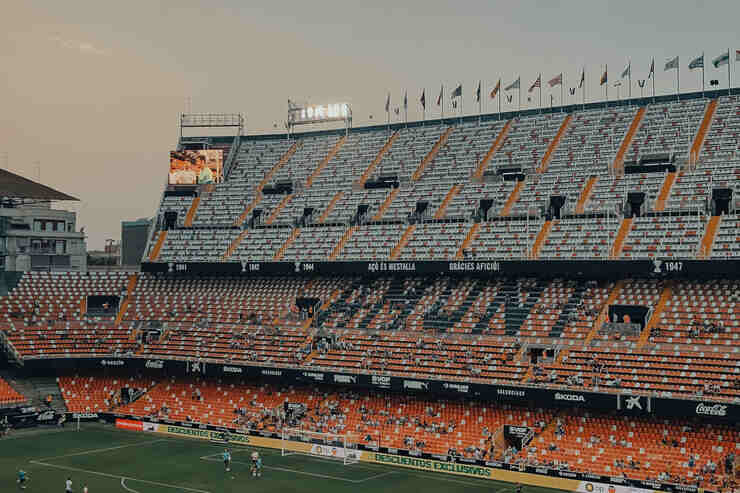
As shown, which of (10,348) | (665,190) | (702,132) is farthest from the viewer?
(702,132)

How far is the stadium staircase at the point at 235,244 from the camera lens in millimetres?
87875

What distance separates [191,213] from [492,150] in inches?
1319

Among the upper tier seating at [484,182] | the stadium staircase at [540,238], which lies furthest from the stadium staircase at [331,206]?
the stadium staircase at [540,238]

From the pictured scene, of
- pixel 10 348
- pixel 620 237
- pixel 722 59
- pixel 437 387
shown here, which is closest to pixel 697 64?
pixel 722 59

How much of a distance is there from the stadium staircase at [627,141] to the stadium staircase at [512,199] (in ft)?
Answer: 28.5

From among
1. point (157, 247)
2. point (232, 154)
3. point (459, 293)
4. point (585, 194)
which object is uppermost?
point (232, 154)

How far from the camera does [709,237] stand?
217ft

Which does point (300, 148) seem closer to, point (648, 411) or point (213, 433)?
point (213, 433)

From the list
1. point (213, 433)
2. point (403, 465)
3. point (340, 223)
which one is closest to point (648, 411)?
point (403, 465)

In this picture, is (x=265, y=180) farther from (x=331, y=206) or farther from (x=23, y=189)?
(x=23, y=189)

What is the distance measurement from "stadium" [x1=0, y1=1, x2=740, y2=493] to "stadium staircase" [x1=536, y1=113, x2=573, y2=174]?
1.24ft

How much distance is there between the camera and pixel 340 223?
3410 inches

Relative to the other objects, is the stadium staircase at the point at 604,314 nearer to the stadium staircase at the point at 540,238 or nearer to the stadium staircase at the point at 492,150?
the stadium staircase at the point at 540,238

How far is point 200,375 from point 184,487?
23.9m
